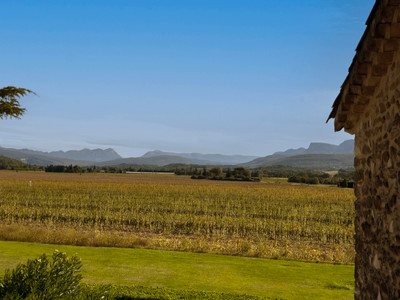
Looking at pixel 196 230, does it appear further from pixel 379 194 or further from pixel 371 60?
pixel 371 60

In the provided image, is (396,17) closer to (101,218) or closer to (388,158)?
(388,158)

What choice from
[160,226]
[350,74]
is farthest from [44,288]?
[160,226]

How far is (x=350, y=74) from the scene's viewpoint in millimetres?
5457

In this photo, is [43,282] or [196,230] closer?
[43,282]

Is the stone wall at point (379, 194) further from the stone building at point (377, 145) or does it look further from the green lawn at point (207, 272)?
the green lawn at point (207, 272)

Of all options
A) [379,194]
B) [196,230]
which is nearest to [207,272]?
[379,194]

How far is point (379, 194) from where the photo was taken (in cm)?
490

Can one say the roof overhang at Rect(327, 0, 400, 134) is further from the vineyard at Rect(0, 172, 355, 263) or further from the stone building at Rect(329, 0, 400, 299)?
the vineyard at Rect(0, 172, 355, 263)

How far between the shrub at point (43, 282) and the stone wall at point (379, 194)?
420 cm

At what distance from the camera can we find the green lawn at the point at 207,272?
26.9 ft

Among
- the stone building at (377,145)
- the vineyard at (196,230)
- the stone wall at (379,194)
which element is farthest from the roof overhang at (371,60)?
the vineyard at (196,230)

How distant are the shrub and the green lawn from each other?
9.36 ft

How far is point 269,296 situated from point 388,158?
14.4 ft

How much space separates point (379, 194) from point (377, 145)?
0.66 metres
